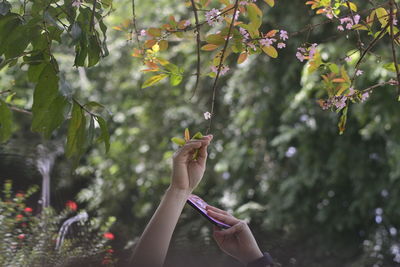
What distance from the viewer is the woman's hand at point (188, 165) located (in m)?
1.21

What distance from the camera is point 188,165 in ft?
4.14

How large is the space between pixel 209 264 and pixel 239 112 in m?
2.70

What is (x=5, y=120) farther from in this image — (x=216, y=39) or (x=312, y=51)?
(x=312, y=51)

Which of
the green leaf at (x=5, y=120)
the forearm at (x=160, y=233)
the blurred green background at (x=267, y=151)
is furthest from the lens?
the blurred green background at (x=267, y=151)

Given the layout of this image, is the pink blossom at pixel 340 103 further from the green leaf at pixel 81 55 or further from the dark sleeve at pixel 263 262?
the green leaf at pixel 81 55

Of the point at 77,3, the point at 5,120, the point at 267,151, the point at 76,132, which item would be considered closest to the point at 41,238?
the point at 5,120

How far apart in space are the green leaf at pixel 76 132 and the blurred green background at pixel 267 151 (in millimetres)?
1509

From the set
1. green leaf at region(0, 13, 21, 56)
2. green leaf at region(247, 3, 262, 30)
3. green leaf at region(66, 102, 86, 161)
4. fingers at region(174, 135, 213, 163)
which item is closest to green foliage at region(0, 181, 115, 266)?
green leaf at region(66, 102, 86, 161)

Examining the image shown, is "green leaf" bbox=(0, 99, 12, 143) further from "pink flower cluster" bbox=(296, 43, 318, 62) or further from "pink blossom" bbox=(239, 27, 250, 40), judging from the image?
"pink flower cluster" bbox=(296, 43, 318, 62)

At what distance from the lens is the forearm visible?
1.10m

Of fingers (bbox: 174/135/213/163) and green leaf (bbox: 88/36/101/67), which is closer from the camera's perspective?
fingers (bbox: 174/135/213/163)

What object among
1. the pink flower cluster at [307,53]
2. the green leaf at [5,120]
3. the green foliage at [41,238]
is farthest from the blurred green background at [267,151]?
the pink flower cluster at [307,53]

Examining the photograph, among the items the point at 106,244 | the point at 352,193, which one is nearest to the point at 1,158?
the point at 106,244

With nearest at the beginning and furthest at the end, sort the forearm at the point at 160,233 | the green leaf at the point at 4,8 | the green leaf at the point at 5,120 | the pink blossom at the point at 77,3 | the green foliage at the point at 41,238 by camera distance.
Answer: the forearm at the point at 160,233 → the green leaf at the point at 4,8 → the pink blossom at the point at 77,3 → the green leaf at the point at 5,120 → the green foliage at the point at 41,238
